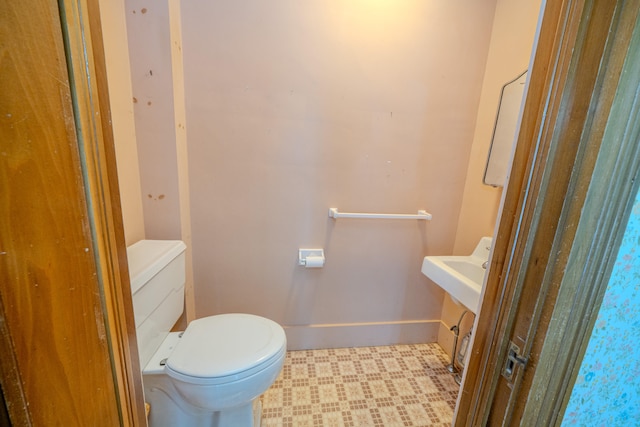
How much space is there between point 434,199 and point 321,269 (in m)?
0.87

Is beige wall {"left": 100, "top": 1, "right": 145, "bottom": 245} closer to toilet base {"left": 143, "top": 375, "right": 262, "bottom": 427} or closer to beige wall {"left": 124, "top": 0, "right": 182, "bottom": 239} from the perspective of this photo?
beige wall {"left": 124, "top": 0, "right": 182, "bottom": 239}

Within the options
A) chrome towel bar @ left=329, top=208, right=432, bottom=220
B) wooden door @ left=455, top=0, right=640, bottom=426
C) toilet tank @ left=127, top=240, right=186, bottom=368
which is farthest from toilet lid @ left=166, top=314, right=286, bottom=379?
wooden door @ left=455, top=0, right=640, bottom=426

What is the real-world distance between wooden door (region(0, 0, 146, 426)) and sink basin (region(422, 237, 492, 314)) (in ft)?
4.21

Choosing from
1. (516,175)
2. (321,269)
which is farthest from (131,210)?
(516,175)

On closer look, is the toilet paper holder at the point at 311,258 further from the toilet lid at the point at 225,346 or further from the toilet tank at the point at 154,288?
the toilet tank at the point at 154,288

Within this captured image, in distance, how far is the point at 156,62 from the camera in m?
A: 1.16

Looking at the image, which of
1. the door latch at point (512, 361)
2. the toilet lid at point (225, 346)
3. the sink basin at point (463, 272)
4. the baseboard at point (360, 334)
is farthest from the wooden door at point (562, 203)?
the baseboard at point (360, 334)

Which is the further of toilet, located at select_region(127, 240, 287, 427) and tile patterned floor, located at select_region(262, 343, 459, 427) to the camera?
tile patterned floor, located at select_region(262, 343, 459, 427)

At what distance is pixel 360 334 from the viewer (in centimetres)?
181

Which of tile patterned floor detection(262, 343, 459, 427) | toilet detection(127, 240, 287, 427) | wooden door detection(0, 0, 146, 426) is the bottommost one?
tile patterned floor detection(262, 343, 459, 427)

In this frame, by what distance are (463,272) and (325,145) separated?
3.57ft

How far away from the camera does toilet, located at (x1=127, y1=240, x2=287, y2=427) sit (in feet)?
3.14

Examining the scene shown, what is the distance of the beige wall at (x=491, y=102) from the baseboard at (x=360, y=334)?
189mm

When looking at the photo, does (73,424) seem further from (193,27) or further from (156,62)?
(193,27)
